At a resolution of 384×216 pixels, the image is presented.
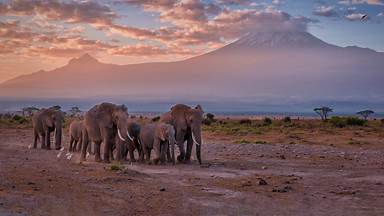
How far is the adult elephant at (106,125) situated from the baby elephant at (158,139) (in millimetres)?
696

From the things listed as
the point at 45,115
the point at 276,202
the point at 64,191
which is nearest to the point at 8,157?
the point at 45,115

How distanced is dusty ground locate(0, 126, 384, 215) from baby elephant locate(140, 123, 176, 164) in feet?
2.98

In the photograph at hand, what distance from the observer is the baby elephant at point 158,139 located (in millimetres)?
21547

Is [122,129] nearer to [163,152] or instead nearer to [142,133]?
[142,133]

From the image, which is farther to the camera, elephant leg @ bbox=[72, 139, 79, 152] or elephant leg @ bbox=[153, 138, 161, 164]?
elephant leg @ bbox=[72, 139, 79, 152]

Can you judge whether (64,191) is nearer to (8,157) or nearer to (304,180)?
(304,180)

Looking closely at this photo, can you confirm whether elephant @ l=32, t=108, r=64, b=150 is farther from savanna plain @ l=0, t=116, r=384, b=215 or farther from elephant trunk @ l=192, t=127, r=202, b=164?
elephant trunk @ l=192, t=127, r=202, b=164

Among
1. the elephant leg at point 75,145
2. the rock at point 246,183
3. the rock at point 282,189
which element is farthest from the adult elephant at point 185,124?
the rock at point 282,189

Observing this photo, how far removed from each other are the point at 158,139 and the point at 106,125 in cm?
190

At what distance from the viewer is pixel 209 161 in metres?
23.3

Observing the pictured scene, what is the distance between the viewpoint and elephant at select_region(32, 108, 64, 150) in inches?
1120

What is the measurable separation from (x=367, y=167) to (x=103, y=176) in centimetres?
918

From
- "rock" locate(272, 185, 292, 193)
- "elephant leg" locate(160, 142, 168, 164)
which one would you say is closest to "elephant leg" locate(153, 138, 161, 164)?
"elephant leg" locate(160, 142, 168, 164)

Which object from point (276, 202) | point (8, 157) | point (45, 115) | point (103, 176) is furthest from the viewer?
point (45, 115)
